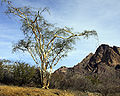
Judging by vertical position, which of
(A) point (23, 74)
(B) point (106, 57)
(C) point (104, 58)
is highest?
(B) point (106, 57)

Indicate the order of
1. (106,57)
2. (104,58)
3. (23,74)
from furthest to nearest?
(106,57)
(104,58)
(23,74)

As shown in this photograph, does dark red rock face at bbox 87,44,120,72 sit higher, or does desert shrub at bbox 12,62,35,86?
dark red rock face at bbox 87,44,120,72

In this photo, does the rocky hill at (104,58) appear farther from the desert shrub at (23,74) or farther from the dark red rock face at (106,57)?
the desert shrub at (23,74)

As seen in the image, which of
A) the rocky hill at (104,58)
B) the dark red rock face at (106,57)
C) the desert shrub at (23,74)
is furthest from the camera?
the dark red rock face at (106,57)

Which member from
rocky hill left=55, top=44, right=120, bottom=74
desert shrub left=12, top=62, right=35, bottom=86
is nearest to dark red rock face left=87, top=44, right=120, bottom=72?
rocky hill left=55, top=44, right=120, bottom=74

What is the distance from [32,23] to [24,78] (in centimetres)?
499

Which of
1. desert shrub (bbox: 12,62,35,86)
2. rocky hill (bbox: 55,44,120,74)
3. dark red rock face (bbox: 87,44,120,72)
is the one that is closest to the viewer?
desert shrub (bbox: 12,62,35,86)

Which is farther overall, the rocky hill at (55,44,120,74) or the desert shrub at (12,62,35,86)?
the rocky hill at (55,44,120,74)

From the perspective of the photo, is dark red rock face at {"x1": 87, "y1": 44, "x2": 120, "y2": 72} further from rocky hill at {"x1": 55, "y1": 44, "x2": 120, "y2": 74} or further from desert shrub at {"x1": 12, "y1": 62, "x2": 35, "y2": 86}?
desert shrub at {"x1": 12, "y1": 62, "x2": 35, "y2": 86}

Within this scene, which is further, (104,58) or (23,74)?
(104,58)

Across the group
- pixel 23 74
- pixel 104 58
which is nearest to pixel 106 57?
pixel 104 58

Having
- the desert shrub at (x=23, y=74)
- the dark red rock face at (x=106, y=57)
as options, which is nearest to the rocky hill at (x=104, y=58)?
the dark red rock face at (x=106, y=57)

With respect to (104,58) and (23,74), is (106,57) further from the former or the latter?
(23,74)

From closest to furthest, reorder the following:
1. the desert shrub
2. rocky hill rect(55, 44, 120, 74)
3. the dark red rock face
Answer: the desert shrub < rocky hill rect(55, 44, 120, 74) < the dark red rock face
